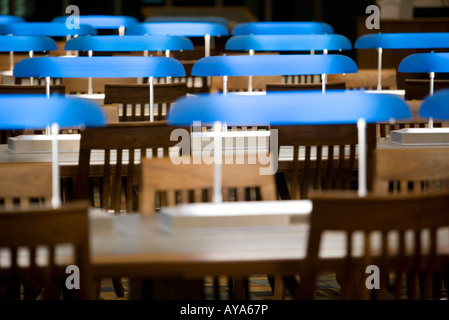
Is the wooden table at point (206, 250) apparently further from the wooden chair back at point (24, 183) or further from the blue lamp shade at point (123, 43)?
the blue lamp shade at point (123, 43)

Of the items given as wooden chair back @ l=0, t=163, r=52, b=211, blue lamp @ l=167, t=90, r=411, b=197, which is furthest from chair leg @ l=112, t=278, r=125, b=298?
blue lamp @ l=167, t=90, r=411, b=197

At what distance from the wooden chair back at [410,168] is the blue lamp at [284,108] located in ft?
1.82

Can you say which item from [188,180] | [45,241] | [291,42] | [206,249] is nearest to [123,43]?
[291,42]

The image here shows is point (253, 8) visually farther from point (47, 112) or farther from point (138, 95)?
point (47, 112)

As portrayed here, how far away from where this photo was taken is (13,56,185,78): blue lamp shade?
4418 millimetres

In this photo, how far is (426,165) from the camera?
3295mm

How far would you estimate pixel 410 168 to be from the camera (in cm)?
327

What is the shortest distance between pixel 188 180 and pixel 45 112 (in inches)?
30.5

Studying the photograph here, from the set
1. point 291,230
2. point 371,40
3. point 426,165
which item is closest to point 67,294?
point 291,230

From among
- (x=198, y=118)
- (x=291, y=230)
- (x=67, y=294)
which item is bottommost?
(x=67, y=294)

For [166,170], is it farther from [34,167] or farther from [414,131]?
[414,131]

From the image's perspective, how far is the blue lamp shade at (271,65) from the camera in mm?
4215

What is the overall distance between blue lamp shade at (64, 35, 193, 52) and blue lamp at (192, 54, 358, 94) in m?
1.61

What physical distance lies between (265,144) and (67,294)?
1.92 m
